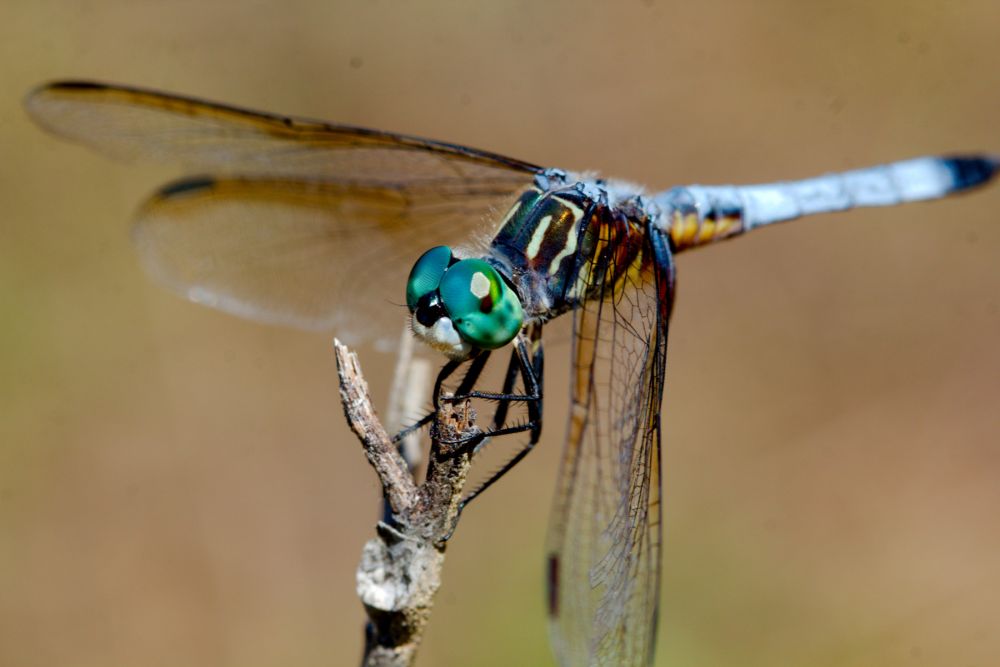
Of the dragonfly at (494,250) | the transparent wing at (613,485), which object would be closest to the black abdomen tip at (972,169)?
the dragonfly at (494,250)

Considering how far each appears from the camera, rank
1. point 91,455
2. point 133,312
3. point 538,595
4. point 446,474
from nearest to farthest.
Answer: point 446,474, point 538,595, point 91,455, point 133,312

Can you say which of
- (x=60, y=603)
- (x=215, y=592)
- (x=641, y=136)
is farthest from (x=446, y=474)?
(x=641, y=136)

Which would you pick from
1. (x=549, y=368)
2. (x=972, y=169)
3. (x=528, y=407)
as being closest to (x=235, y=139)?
(x=528, y=407)

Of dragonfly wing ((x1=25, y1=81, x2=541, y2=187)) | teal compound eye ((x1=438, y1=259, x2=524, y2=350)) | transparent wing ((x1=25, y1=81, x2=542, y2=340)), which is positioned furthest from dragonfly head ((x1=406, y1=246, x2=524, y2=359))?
dragonfly wing ((x1=25, y1=81, x2=541, y2=187))

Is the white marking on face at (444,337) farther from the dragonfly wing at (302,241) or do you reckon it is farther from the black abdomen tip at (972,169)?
the black abdomen tip at (972,169)

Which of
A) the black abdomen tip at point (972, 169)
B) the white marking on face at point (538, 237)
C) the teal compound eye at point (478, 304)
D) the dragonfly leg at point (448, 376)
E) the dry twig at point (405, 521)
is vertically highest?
the black abdomen tip at point (972, 169)

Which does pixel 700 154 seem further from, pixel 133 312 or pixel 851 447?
pixel 133 312
